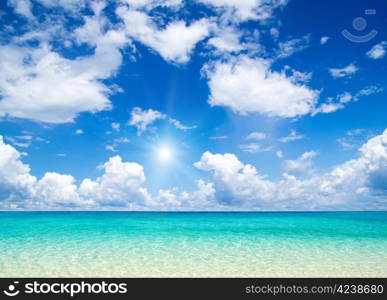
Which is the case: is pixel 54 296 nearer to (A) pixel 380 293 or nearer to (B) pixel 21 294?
(B) pixel 21 294

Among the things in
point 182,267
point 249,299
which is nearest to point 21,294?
point 182,267

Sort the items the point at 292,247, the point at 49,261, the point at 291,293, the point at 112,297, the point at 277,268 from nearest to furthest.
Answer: the point at 112,297
the point at 291,293
the point at 277,268
the point at 49,261
the point at 292,247

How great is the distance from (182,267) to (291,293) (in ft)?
16.2

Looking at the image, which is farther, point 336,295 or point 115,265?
point 115,265

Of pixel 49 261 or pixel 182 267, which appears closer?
pixel 182 267

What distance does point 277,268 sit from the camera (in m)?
11.1

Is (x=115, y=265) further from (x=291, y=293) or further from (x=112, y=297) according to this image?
(x=291, y=293)

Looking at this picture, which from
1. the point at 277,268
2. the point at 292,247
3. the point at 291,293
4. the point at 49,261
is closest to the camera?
the point at 291,293

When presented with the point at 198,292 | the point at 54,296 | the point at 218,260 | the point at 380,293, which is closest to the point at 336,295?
the point at 380,293

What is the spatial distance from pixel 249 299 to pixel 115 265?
653 cm

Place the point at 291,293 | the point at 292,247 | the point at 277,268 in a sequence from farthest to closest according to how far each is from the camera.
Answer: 1. the point at 292,247
2. the point at 277,268
3. the point at 291,293

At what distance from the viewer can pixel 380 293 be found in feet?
25.4

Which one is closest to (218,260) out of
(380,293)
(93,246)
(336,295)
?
(336,295)

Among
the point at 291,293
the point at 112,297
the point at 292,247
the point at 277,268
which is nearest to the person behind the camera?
the point at 112,297
